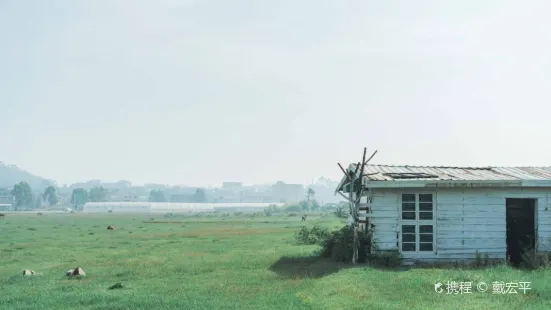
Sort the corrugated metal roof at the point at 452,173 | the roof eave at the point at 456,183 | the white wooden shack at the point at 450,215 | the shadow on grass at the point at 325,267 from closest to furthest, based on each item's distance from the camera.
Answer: the shadow on grass at the point at 325,267 → the roof eave at the point at 456,183 → the white wooden shack at the point at 450,215 → the corrugated metal roof at the point at 452,173

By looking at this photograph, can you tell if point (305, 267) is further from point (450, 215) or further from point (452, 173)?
point (452, 173)

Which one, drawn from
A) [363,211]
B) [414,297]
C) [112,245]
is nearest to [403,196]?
[363,211]

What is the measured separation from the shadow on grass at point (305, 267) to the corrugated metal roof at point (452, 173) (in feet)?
11.3

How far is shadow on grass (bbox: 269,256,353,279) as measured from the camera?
64.9 ft

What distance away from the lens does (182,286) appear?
18219 millimetres

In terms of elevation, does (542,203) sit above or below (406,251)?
above

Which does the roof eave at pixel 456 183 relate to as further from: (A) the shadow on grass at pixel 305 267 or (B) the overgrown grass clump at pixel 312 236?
(B) the overgrown grass clump at pixel 312 236

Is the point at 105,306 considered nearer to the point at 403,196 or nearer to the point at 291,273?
the point at 291,273

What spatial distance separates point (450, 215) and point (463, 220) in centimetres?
49

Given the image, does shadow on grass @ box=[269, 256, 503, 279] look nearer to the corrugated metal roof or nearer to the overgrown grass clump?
the corrugated metal roof

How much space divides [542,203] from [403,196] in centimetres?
499

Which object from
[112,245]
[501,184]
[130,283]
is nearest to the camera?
[130,283]

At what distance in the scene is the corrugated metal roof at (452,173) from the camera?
21.6 m

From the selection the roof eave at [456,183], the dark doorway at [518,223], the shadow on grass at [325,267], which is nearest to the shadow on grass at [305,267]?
the shadow on grass at [325,267]
